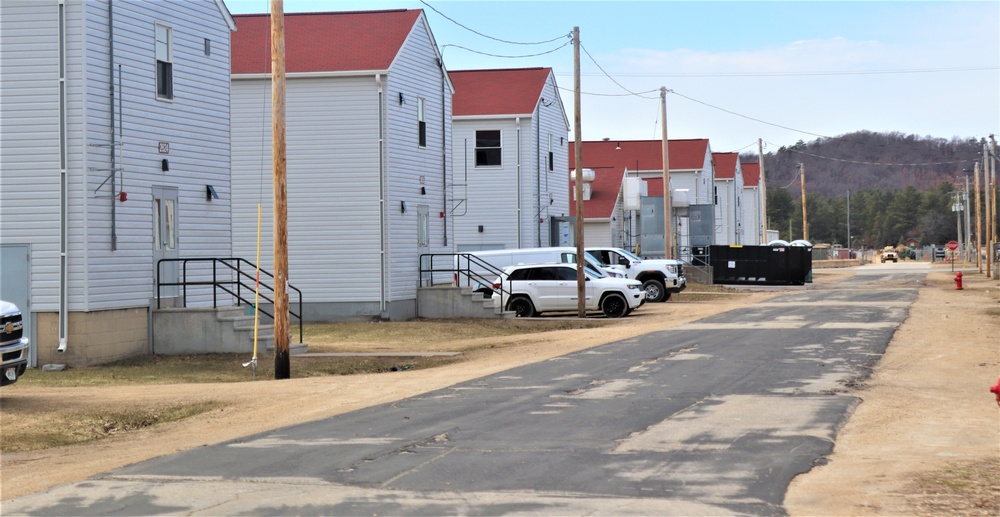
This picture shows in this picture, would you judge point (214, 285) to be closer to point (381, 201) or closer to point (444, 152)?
point (381, 201)

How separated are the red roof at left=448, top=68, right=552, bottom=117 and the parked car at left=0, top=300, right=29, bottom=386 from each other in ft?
97.7

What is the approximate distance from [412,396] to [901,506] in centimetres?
821

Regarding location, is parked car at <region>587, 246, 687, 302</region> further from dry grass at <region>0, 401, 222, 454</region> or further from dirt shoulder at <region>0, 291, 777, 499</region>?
dry grass at <region>0, 401, 222, 454</region>

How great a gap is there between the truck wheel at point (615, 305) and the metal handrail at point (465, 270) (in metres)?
2.95

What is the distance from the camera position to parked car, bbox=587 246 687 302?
41688 millimetres

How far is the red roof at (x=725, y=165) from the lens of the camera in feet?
290

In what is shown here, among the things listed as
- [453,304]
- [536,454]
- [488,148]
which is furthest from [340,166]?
[536,454]

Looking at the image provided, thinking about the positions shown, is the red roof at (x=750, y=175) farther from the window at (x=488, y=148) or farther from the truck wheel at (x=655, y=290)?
the truck wheel at (x=655, y=290)

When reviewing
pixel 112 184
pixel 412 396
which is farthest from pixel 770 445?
pixel 112 184

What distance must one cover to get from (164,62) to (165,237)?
11.9 ft

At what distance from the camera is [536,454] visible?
35.8ft

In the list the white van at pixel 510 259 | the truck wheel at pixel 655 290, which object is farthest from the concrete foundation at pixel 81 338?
the truck wheel at pixel 655 290

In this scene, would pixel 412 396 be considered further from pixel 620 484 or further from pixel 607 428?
pixel 620 484

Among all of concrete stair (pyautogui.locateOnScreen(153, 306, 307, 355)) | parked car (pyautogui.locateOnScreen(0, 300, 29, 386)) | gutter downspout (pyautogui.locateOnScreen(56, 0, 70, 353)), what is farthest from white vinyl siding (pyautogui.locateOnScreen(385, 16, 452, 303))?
parked car (pyautogui.locateOnScreen(0, 300, 29, 386))
